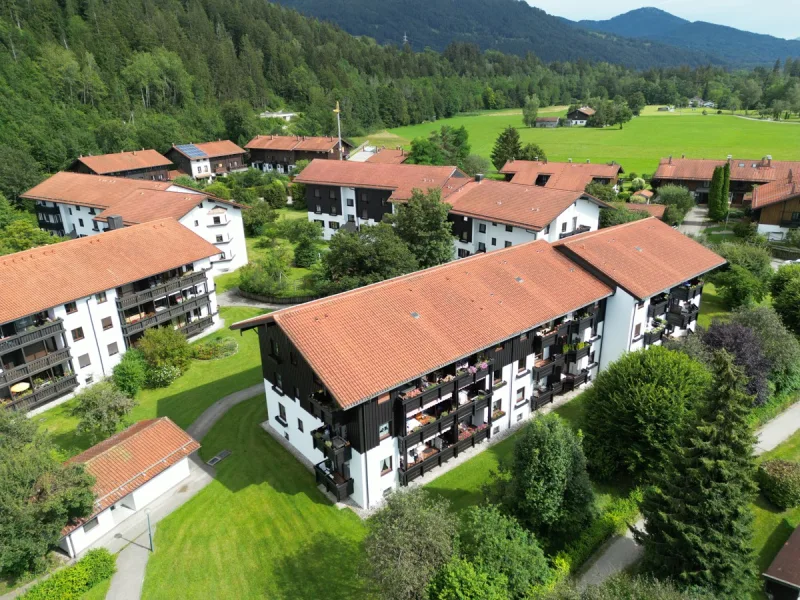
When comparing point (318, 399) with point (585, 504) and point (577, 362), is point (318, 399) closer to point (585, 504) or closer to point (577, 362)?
point (585, 504)

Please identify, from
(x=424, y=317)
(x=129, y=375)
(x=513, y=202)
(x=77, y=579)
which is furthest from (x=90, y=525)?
(x=513, y=202)

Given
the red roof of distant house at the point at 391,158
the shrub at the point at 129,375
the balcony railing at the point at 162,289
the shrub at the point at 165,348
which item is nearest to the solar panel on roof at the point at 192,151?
the red roof of distant house at the point at 391,158

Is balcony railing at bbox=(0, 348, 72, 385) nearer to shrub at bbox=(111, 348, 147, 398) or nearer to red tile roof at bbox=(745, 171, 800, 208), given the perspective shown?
shrub at bbox=(111, 348, 147, 398)

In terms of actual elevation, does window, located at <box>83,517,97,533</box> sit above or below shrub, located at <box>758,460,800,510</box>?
above

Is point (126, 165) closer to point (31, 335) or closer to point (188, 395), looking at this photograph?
point (31, 335)

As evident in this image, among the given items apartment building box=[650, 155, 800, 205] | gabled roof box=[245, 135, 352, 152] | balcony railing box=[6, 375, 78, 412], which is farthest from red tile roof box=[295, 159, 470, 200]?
balcony railing box=[6, 375, 78, 412]

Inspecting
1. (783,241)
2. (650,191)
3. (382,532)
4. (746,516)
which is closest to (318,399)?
(382,532)

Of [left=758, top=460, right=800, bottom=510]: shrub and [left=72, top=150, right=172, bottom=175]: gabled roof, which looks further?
[left=72, top=150, right=172, bottom=175]: gabled roof
